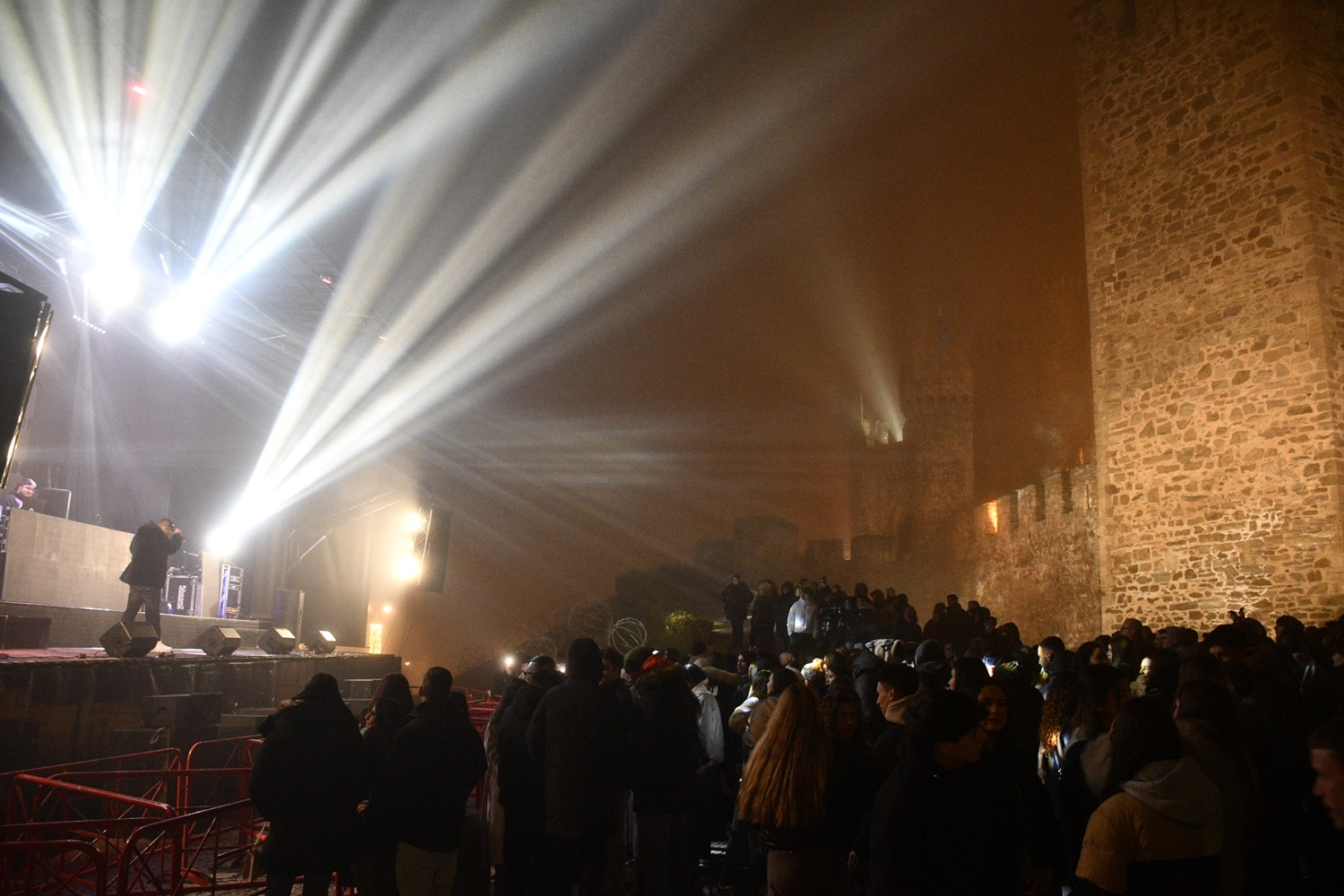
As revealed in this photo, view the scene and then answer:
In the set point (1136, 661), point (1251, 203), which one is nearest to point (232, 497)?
point (1136, 661)

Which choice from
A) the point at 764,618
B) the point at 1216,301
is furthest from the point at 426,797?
the point at 764,618

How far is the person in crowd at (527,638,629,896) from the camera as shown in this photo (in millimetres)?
4406

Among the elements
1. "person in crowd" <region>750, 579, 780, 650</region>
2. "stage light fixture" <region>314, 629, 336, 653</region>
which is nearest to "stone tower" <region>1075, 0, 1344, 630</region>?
"person in crowd" <region>750, 579, 780, 650</region>

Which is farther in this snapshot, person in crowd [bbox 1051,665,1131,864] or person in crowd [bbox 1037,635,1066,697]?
person in crowd [bbox 1037,635,1066,697]

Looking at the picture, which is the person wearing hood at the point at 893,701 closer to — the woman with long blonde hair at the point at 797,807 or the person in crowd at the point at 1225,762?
the woman with long blonde hair at the point at 797,807

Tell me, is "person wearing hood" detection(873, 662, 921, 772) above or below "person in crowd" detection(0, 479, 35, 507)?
below

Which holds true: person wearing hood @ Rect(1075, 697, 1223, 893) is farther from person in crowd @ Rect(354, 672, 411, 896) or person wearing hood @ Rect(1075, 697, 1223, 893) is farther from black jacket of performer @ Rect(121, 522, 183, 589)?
black jacket of performer @ Rect(121, 522, 183, 589)

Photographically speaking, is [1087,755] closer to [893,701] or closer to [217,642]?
[893,701]

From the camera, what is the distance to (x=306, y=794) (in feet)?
13.5

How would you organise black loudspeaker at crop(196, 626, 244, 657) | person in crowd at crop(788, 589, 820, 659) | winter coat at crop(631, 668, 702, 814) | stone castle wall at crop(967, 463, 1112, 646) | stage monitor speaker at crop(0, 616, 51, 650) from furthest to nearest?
stone castle wall at crop(967, 463, 1112, 646), person in crowd at crop(788, 589, 820, 659), black loudspeaker at crop(196, 626, 244, 657), stage monitor speaker at crop(0, 616, 51, 650), winter coat at crop(631, 668, 702, 814)

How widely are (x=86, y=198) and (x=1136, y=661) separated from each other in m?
11.7

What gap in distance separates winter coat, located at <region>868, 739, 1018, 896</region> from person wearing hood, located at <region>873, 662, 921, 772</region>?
1.11 meters

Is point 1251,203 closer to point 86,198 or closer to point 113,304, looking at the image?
point 86,198

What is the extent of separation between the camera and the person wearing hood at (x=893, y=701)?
4.03m
